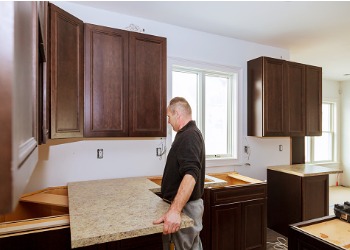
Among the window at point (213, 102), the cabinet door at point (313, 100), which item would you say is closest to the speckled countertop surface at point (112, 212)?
the window at point (213, 102)

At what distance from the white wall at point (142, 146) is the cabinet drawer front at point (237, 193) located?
66 cm

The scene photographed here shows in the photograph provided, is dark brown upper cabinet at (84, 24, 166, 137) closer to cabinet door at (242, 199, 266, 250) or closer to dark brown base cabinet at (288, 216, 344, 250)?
cabinet door at (242, 199, 266, 250)

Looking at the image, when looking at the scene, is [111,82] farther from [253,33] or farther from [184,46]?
[253,33]

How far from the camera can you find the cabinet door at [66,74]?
1.67m

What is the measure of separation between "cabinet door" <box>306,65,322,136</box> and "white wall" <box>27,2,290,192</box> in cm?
44

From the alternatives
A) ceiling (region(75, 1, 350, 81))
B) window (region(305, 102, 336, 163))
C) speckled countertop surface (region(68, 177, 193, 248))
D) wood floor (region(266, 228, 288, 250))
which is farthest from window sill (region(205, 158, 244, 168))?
window (region(305, 102, 336, 163))

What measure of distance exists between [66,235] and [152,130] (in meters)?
1.17

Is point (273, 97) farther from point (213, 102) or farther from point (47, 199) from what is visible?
point (47, 199)

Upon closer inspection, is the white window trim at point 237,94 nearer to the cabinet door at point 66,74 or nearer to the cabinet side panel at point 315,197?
the cabinet side panel at point 315,197

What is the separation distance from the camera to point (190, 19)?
2682 millimetres

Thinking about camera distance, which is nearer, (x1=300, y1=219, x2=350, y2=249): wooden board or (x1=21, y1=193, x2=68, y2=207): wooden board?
(x1=300, y1=219, x2=350, y2=249): wooden board

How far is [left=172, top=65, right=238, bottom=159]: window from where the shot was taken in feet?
10.1

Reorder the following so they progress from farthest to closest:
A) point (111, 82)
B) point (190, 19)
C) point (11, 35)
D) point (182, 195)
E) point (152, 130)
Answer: point (190, 19) → point (152, 130) → point (111, 82) → point (182, 195) → point (11, 35)

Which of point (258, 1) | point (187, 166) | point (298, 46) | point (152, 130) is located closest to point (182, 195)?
point (187, 166)
